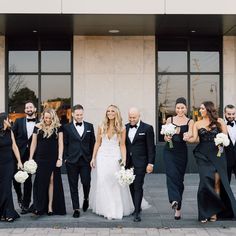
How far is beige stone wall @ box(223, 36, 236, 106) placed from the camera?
13578 millimetres

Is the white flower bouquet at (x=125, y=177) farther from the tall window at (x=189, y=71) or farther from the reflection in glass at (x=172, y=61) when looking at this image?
the reflection in glass at (x=172, y=61)

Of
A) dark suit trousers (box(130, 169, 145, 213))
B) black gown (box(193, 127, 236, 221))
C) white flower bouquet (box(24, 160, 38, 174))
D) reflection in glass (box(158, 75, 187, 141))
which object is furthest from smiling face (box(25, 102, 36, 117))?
reflection in glass (box(158, 75, 187, 141))

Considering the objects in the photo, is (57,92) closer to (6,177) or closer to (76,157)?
(76,157)

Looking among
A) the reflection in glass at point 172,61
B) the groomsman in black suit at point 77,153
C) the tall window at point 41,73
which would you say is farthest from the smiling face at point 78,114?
the reflection in glass at point 172,61

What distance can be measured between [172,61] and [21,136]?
666 centimetres

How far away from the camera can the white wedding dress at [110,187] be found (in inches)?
303

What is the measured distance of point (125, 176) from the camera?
730cm

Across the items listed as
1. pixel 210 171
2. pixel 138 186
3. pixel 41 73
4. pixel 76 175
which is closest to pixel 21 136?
pixel 76 175

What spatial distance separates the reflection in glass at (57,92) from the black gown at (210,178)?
263 inches

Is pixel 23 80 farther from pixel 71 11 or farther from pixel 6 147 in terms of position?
pixel 6 147

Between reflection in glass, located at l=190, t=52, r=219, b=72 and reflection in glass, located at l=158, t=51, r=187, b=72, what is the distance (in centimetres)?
25

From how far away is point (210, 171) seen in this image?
7.44 meters

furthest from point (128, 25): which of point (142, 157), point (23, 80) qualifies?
point (142, 157)

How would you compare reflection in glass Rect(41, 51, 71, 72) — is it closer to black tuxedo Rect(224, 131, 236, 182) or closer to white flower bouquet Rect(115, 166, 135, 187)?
black tuxedo Rect(224, 131, 236, 182)
